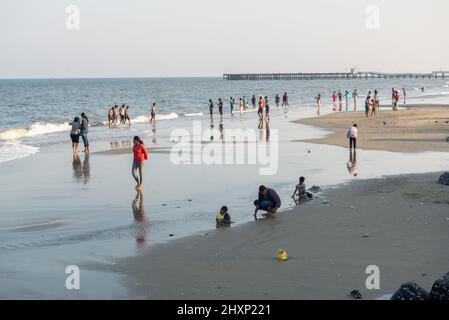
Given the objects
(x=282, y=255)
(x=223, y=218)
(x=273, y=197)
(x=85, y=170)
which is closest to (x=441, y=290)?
(x=282, y=255)

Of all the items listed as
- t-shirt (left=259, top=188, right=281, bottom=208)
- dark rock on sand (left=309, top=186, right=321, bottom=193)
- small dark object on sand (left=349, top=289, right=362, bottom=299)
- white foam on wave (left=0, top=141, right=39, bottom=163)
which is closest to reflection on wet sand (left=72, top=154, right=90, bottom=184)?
white foam on wave (left=0, top=141, right=39, bottom=163)

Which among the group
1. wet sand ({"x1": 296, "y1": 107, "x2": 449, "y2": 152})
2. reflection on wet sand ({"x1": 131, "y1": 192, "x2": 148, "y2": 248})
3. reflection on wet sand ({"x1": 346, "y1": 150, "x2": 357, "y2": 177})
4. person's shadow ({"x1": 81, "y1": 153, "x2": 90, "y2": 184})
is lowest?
reflection on wet sand ({"x1": 131, "y1": 192, "x2": 148, "y2": 248})

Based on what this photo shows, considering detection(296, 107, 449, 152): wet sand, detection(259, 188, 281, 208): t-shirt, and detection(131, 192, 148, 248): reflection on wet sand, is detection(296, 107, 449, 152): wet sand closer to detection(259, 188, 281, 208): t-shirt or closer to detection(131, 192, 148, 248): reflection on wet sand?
detection(259, 188, 281, 208): t-shirt

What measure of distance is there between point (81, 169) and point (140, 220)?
9451 mm

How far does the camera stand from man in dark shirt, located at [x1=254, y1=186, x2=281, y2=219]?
15578mm

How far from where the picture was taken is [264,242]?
13.3 m

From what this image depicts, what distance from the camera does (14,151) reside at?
3195 centimetres

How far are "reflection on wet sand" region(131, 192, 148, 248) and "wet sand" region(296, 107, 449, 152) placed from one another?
13424 mm

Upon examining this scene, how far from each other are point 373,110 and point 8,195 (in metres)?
35.0

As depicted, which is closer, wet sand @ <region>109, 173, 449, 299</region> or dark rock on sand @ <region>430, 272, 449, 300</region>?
dark rock on sand @ <region>430, 272, 449, 300</region>

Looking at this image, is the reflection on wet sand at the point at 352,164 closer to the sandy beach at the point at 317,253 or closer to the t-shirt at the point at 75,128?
the sandy beach at the point at 317,253

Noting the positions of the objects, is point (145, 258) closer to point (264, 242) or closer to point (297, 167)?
point (264, 242)

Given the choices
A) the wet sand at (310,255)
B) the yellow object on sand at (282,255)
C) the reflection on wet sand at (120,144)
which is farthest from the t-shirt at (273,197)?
the reflection on wet sand at (120,144)
